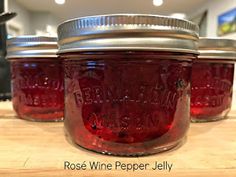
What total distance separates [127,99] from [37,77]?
18 centimetres

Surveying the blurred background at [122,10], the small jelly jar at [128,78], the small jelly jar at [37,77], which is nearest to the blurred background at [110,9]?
the blurred background at [122,10]

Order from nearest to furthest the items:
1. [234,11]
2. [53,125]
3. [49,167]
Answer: [49,167] → [53,125] → [234,11]

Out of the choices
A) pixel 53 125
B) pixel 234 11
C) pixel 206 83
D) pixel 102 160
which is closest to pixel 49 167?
pixel 102 160

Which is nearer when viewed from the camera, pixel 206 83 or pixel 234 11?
pixel 206 83

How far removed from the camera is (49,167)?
0.23m

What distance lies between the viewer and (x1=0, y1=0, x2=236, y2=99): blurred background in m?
2.71

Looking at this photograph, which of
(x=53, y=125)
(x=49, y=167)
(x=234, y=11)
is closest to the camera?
(x=49, y=167)

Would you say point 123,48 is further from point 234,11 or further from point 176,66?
point 234,11

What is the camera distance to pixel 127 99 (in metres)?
0.25

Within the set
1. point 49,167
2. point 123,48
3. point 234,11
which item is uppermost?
point 234,11

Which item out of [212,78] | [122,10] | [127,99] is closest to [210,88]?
[212,78]

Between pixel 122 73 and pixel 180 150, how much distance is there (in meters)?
0.10

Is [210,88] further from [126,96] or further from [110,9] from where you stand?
[110,9]

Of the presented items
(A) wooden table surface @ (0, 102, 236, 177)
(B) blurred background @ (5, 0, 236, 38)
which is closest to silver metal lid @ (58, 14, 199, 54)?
(A) wooden table surface @ (0, 102, 236, 177)
